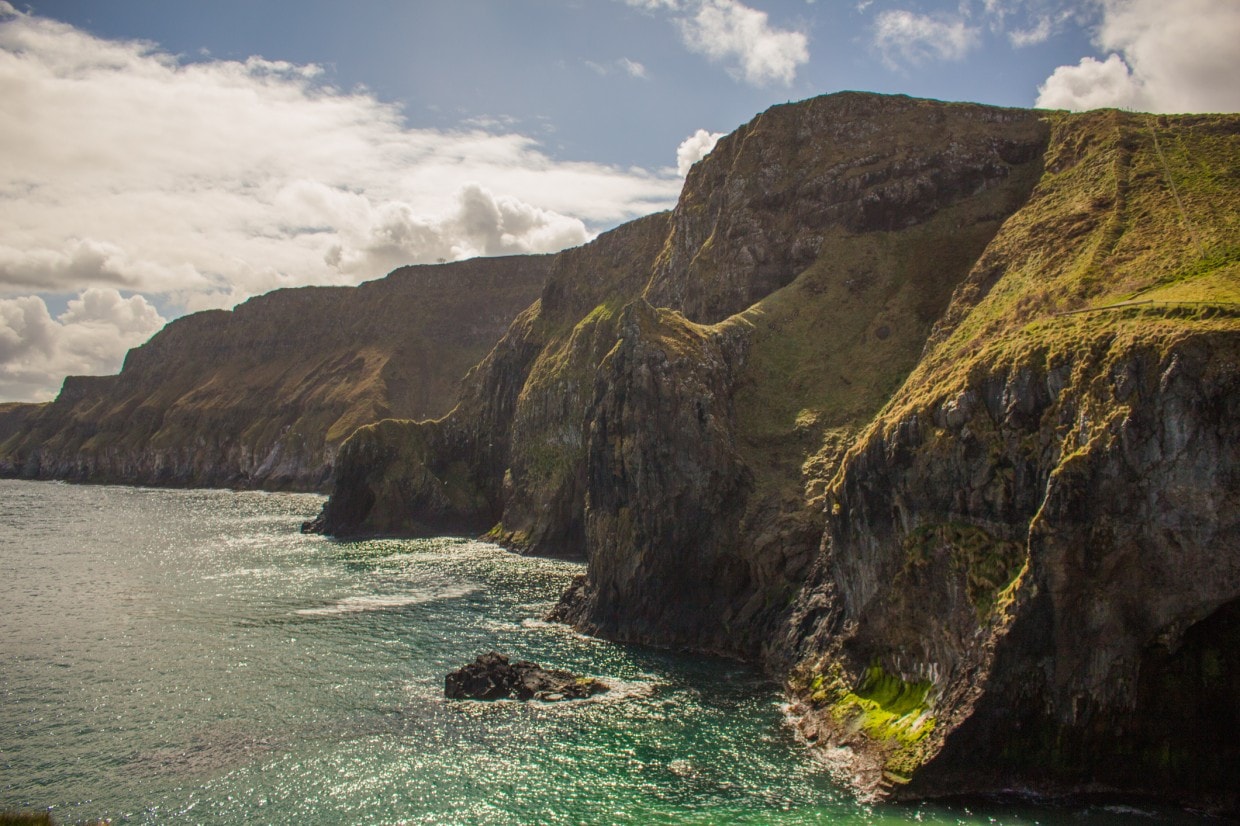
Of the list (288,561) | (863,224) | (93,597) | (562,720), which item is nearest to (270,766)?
(562,720)

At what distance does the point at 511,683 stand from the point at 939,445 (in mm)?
29573

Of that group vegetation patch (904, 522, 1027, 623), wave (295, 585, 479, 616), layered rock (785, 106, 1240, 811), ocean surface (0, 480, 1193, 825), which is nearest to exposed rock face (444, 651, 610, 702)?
ocean surface (0, 480, 1193, 825)

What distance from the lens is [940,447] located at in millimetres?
44125

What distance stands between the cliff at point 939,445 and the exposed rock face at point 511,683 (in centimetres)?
1250

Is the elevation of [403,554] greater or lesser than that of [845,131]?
lesser

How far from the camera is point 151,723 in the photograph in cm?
4384

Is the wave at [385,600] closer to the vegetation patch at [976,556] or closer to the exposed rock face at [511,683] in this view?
the exposed rock face at [511,683]

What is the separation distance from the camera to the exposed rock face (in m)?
48.9

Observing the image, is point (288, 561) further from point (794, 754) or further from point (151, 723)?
point (794, 754)

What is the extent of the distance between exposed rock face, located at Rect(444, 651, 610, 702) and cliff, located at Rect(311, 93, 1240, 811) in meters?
12.5

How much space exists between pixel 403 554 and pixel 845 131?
7917 centimetres

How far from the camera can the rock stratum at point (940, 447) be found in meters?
34.8

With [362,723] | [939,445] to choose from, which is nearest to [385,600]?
[362,723]

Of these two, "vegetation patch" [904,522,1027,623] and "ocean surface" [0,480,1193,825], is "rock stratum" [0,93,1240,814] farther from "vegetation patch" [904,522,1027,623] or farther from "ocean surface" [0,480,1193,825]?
"ocean surface" [0,480,1193,825]
